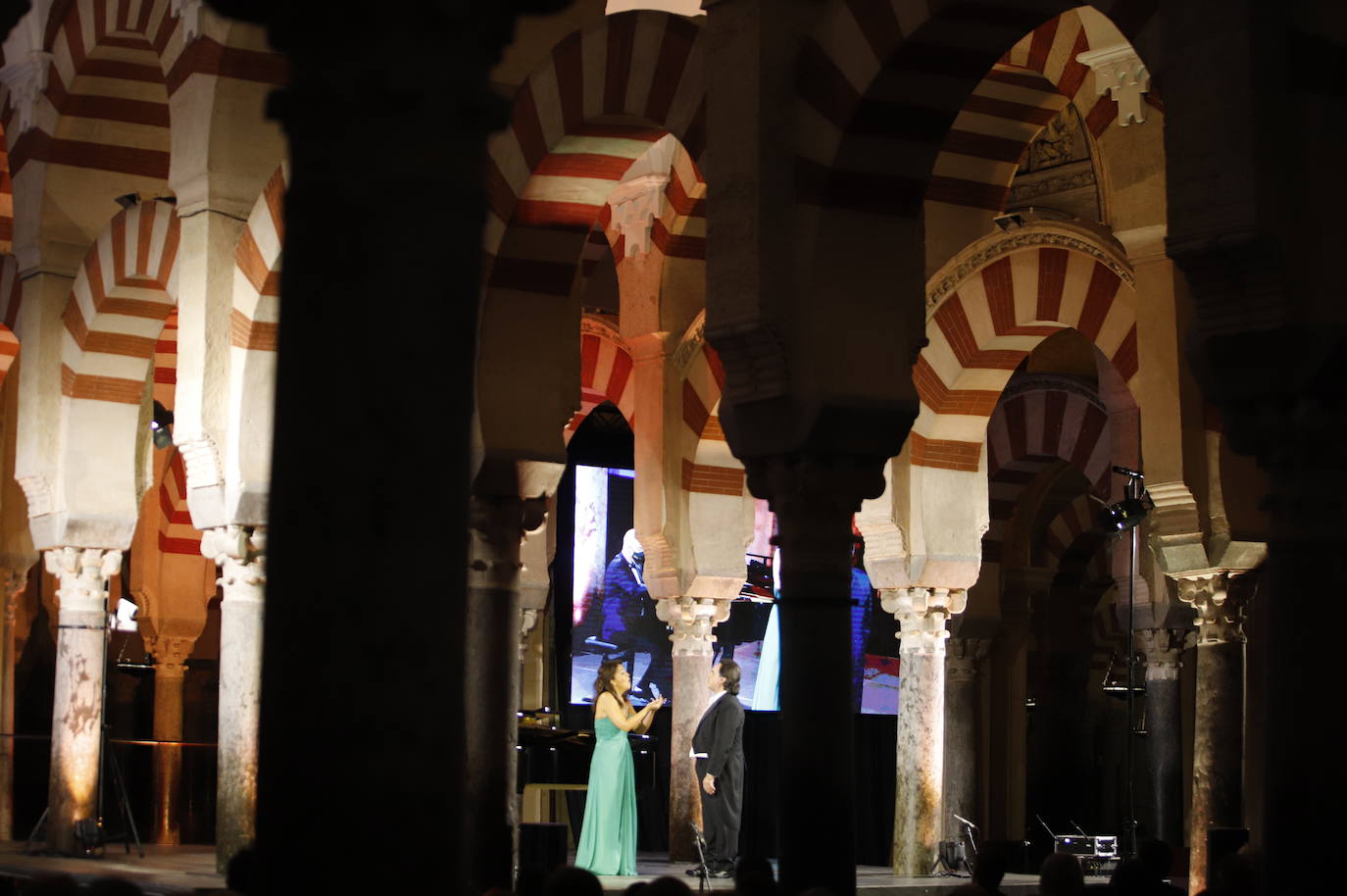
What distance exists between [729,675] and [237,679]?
2.45 metres

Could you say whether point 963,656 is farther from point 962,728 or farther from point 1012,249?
point 1012,249

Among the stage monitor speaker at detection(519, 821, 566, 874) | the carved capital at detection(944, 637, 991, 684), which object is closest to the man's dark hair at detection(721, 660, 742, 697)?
the stage monitor speaker at detection(519, 821, 566, 874)

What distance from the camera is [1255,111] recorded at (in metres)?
4.40

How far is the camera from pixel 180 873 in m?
8.15

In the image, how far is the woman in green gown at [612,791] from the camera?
9.09m

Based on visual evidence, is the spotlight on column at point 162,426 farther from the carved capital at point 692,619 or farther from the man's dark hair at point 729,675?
the man's dark hair at point 729,675

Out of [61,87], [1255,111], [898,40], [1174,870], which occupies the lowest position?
[1174,870]

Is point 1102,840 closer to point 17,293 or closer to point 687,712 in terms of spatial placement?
point 687,712

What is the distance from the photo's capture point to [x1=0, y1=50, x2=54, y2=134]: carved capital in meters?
9.55

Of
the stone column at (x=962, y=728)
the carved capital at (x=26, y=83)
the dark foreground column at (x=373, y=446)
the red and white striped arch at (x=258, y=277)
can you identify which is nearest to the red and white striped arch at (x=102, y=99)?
the carved capital at (x=26, y=83)

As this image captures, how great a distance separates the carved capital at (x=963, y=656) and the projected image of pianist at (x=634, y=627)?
259cm

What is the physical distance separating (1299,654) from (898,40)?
245cm

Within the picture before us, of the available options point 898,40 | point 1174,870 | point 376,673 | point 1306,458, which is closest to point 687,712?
point 1174,870

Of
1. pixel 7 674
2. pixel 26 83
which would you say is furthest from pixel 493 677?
pixel 7 674
